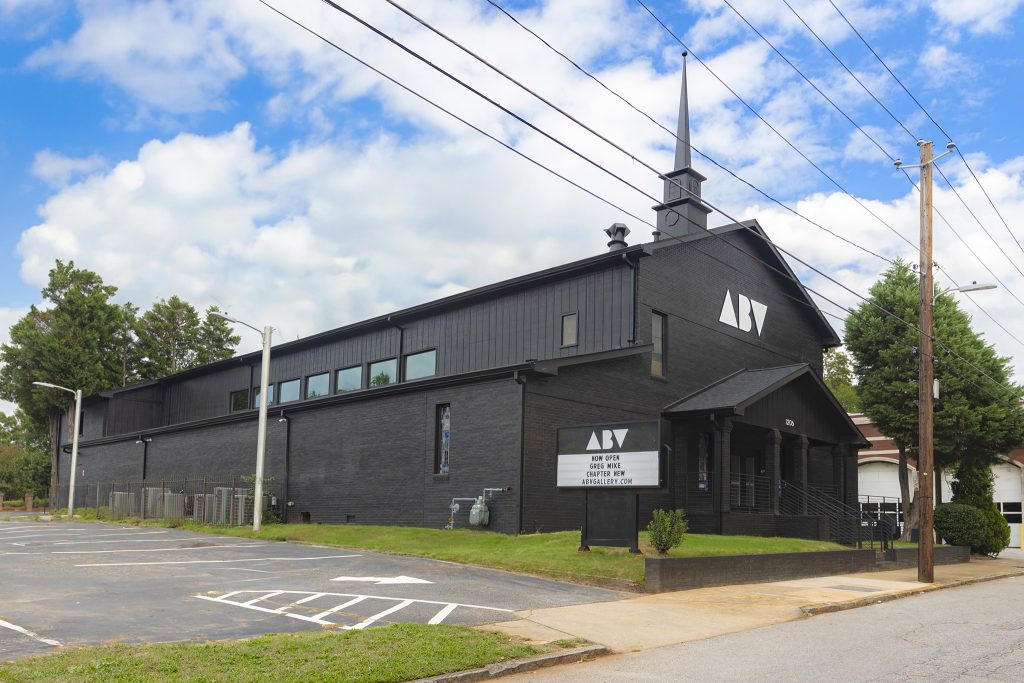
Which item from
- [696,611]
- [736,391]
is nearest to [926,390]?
[736,391]

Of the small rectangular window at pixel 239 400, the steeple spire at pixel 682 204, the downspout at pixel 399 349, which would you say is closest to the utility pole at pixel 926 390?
the steeple spire at pixel 682 204

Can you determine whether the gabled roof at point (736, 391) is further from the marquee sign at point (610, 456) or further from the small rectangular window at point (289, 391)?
the small rectangular window at point (289, 391)

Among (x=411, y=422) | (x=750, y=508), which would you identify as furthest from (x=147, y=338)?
(x=750, y=508)

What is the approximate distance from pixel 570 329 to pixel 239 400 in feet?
70.6

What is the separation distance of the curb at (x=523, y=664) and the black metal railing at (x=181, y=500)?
20433 mm

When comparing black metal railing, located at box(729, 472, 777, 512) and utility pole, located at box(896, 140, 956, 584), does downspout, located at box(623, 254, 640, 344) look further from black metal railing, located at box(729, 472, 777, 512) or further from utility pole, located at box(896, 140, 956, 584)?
utility pole, located at box(896, 140, 956, 584)

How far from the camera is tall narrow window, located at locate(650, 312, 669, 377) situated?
28.1 meters

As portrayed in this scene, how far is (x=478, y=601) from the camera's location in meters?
13.9

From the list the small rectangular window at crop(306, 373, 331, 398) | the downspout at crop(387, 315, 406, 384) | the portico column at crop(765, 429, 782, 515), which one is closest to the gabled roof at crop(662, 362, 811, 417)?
the portico column at crop(765, 429, 782, 515)

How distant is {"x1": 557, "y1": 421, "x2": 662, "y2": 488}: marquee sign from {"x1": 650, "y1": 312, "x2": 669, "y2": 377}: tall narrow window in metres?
9.04

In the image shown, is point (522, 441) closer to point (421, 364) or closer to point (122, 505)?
point (421, 364)

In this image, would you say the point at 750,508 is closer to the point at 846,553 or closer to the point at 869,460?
the point at 846,553

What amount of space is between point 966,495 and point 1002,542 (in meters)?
2.05

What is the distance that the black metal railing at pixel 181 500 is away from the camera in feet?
94.8
